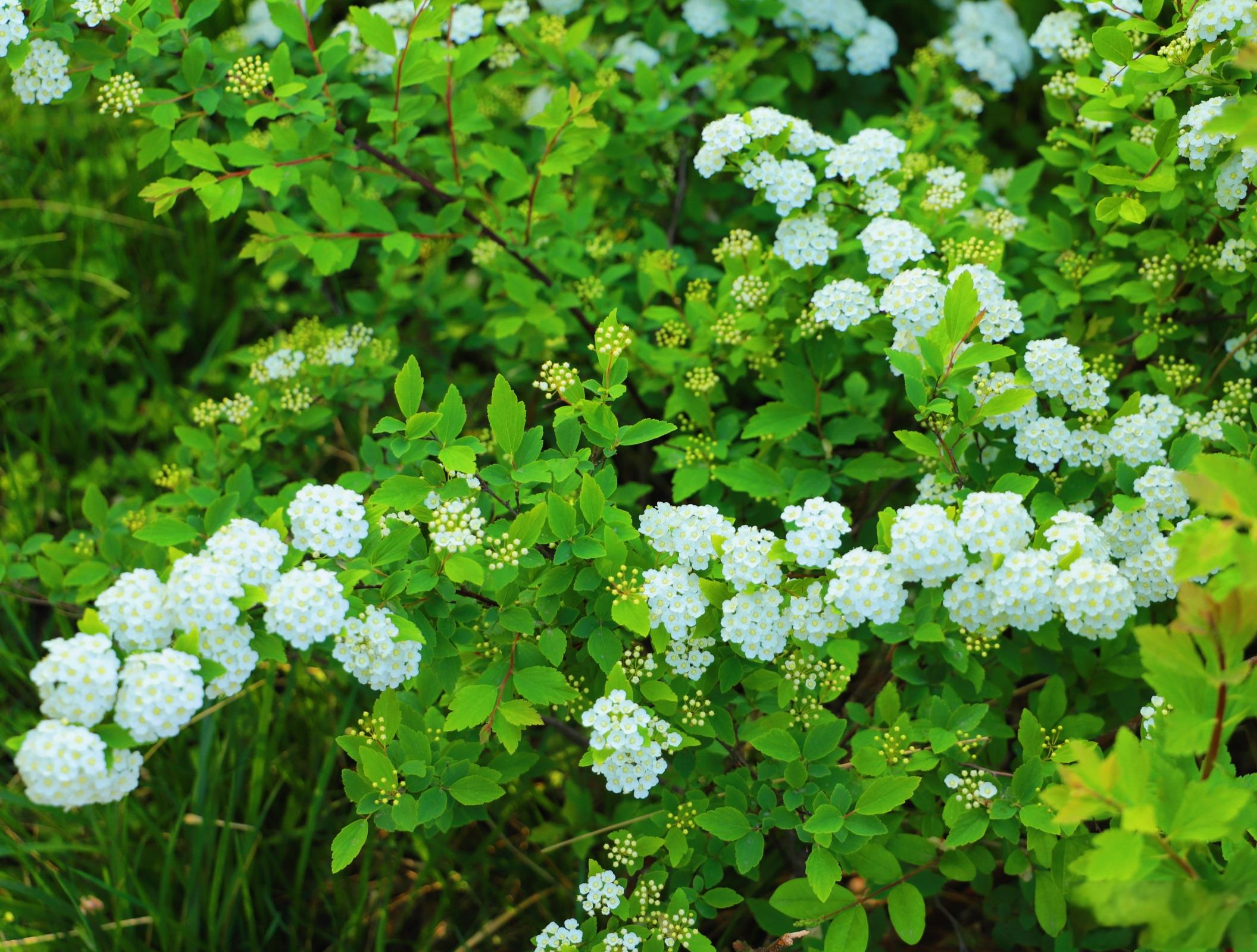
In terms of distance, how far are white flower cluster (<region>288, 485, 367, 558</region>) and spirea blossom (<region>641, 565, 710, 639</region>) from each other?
1.67 feet

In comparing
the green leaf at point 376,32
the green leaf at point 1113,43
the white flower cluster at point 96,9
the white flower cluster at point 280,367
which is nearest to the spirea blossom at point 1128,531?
the green leaf at point 1113,43

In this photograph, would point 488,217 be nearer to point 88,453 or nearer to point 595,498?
point 595,498

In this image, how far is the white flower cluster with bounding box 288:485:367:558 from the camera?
1764 mm

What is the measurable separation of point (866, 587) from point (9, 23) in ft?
6.71

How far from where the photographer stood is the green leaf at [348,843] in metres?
1.78

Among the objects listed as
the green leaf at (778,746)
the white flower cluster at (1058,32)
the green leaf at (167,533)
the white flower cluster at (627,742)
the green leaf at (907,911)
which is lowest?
the green leaf at (907,911)

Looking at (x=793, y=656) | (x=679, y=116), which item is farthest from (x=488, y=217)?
(x=793, y=656)

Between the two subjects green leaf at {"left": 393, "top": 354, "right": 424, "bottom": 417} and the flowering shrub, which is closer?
the flowering shrub

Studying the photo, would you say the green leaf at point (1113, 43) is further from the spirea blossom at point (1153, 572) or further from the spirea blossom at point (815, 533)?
the spirea blossom at point (815, 533)

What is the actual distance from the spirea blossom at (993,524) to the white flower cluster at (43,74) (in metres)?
2.13

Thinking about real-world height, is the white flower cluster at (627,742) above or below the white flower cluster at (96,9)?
below

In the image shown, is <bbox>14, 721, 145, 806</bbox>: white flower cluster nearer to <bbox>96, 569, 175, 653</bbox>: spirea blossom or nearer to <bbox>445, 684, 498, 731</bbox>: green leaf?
<bbox>96, 569, 175, 653</bbox>: spirea blossom

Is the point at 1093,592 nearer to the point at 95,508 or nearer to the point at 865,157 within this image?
the point at 865,157

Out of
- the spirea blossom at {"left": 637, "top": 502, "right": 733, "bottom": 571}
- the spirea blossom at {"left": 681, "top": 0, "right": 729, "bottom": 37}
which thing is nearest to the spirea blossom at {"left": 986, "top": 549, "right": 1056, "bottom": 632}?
the spirea blossom at {"left": 637, "top": 502, "right": 733, "bottom": 571}
